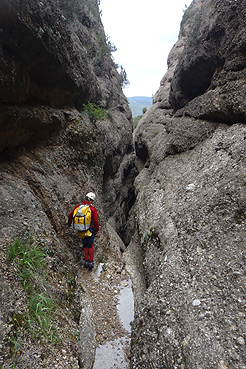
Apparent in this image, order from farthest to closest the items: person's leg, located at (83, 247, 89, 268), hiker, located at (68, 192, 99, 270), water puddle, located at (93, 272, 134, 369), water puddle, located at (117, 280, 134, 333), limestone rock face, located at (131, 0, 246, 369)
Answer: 1. person's leg, located at (83, 247, 89, 268)
2. hiker, located at (68, 192, 99, 270)
3. water puddle, located at (117, 280, 134, 333)
4. water puddle, located at (93, 272, 134, 369)
5. limestone rock face, located at (131, 0, 246, 369)

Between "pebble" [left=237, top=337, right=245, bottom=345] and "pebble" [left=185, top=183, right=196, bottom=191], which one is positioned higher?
"pebble" [left=185, top=183, right=196, bottom=191]

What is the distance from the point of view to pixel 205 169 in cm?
895

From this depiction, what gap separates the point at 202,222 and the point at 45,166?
5932mm

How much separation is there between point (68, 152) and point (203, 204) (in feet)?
20.3

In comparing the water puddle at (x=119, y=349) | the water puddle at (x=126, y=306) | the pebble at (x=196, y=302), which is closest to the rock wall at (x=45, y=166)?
the water puddle at (x=119, y=349)

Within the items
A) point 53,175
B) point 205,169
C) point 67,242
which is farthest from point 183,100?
point 67,242

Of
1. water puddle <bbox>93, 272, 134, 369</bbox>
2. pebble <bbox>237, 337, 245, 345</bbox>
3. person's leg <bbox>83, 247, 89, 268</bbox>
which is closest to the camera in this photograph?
pebble <bbox>237, 337, 245, 345</bbox>

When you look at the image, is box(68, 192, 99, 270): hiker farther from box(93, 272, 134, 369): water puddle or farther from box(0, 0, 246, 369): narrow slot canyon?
box(93, 272, 134, 369): water puddle

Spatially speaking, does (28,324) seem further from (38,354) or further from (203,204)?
(203,204)

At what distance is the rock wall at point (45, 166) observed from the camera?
3.92m

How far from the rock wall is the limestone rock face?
2.02m

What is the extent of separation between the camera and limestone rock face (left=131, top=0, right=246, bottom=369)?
13.8 ft

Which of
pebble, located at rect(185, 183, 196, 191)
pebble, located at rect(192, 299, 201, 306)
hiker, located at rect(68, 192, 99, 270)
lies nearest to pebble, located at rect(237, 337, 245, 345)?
pebble, located at rect(192, 299, 201, 306)

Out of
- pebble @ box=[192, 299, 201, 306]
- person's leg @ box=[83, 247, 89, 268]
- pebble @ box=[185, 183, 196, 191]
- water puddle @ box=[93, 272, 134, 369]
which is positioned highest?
pebble @ box=[185, 183, 196, 191]
